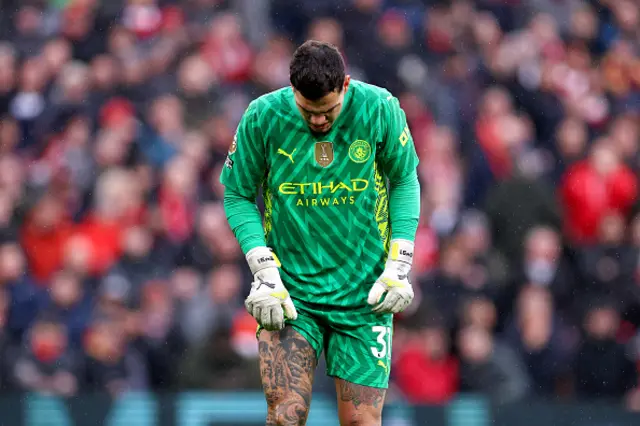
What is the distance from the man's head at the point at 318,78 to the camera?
648 centimetres

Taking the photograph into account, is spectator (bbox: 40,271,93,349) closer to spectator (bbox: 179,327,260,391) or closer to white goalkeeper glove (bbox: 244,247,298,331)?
spectator (bbox: 179,327,260,391)

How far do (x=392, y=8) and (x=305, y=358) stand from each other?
9745mm

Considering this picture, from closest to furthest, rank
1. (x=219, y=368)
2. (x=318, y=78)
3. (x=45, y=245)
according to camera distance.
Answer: (x=318, y=78) → (x=219, y=368) → (x=45, y=245)

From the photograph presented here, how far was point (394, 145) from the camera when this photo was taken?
6984 millimetres

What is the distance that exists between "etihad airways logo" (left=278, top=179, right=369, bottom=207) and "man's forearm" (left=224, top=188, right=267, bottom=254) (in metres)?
0.20

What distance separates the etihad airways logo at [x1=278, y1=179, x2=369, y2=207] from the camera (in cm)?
695

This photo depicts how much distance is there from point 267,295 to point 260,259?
0.21 meters

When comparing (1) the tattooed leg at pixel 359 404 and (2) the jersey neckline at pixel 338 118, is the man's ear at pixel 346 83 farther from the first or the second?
(1) the tattooed leg at pixel 359 404

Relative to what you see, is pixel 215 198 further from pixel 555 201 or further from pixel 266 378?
pixel 266 378

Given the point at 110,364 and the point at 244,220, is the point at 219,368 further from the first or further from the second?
the point at 244,220

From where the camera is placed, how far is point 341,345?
708 centimetres

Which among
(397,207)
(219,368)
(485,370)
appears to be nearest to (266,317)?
(397,207)

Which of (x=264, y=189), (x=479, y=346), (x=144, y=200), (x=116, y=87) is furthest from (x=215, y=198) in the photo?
(x=264, y=189)

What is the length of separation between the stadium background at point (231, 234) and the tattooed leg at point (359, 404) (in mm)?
4375
